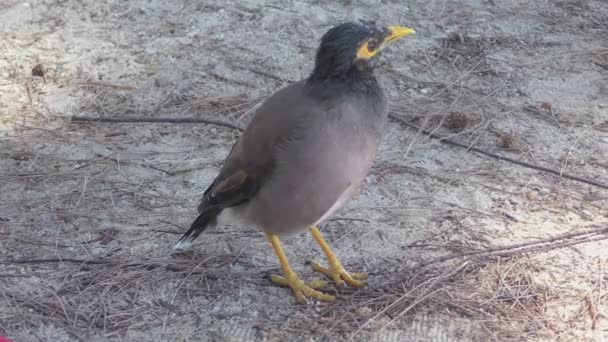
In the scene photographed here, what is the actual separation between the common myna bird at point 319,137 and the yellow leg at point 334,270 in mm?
375

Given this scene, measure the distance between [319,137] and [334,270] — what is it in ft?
3.01

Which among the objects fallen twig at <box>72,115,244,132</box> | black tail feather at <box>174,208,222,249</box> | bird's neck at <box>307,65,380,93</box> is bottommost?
fallen twig at <box>72,115,244,132</box>

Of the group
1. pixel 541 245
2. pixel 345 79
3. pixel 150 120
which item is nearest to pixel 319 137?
pixel 345 79

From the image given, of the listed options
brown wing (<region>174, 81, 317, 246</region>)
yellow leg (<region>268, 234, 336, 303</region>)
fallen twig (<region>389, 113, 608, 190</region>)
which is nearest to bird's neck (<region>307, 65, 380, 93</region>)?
brown wing (<region>174, 81, 317, 246</region>)

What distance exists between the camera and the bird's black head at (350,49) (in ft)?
11.8

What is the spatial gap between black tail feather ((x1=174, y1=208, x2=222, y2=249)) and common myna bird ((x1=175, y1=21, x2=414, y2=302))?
30 centimetres

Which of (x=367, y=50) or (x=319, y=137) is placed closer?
(x=319, y=137)

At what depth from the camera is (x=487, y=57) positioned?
254 inches

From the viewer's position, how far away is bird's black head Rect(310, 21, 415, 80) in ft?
11.8

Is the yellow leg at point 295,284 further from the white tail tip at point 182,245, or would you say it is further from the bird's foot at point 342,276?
the white tail tip at point 182,245

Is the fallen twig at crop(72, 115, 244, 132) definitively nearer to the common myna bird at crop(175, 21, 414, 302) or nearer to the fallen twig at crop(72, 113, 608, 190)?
the fallen twig at crop(72, 113, 608, 190)

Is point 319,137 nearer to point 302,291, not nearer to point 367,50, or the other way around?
point 367,50

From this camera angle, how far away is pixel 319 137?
3.56 meters

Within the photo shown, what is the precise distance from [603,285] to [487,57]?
2.87 m
